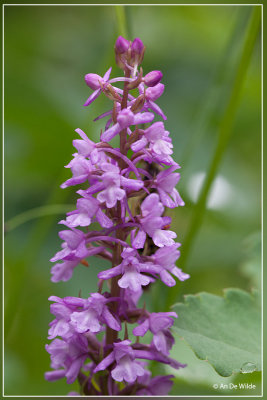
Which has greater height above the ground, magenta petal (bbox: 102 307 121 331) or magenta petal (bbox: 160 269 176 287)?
magenta petal (bbox: 160 269 176 287)

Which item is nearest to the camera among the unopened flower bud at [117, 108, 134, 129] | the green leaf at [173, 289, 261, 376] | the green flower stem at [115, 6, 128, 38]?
the unopened flower bud at [117, 108, 134, 129]

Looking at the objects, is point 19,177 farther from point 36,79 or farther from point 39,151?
point 36,79

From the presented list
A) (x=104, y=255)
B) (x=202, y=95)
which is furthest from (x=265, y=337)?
(x=202, y=95)

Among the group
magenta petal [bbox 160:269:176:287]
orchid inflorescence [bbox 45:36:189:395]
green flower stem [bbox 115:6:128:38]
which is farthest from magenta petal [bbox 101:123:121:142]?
green flower stem [bbox 115:6:128:38]

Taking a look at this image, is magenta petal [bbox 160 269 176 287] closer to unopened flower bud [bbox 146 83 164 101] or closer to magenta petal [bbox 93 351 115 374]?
magenta petal [bbox 93 351 115 374]

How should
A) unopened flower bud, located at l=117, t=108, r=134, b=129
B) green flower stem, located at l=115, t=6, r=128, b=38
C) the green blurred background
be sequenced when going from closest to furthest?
unopened flower bud, located at l=117, t=108, r=134, b=129, green flower stem, located at l=115, t=6, r=128, b=38, the green blurred background

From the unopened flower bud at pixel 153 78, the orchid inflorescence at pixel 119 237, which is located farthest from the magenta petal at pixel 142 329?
the unopened flower bud at pixel 153 78
